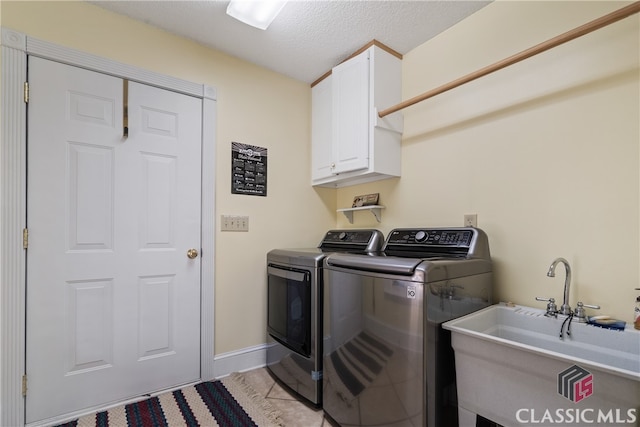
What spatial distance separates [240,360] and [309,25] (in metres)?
2.29

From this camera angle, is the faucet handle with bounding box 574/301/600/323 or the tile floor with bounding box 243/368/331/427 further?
the tile floor with bounding box 243/368/331/427

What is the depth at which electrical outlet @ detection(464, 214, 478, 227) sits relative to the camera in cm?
178

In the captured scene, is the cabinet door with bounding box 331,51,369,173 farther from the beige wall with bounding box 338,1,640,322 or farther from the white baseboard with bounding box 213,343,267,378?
the white baseboard with bounding box 213,343,267,378

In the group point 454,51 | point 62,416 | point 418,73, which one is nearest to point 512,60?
point 454,51

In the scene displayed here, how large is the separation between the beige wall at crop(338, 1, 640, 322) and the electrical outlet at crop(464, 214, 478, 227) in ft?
0.08

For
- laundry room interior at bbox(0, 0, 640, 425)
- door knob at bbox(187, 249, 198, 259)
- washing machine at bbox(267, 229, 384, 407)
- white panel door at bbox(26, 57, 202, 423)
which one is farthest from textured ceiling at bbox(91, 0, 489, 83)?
door knob at bbox(187, 249, 198, 259)

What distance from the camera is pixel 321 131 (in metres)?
2.53

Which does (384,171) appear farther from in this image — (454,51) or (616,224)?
(616,224)

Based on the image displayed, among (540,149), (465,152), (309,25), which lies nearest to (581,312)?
(540,149)

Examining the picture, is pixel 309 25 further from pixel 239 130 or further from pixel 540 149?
pixel 540 149

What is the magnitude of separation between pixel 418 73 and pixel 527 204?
1.14 m
